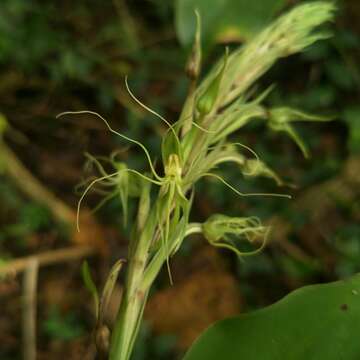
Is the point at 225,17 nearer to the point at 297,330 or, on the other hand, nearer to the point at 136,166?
the point at 136,166

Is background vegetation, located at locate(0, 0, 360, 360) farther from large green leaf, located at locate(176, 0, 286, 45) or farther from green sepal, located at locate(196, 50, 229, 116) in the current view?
green sepal, located at locate(196, 50, 229, 116)

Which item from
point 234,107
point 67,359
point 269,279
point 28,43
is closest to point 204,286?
point 269,279

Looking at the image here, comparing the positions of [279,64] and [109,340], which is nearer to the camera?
[109,340]

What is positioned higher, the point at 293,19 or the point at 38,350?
the point at 293,19

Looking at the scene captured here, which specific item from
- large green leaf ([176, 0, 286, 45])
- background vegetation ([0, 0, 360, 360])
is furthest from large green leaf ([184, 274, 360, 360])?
background vegetation ([0, 0, 360, 360])

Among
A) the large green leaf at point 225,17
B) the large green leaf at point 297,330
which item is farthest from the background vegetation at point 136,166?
the large green leaf at point 297,330

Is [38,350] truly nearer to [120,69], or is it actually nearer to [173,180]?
[120,69]

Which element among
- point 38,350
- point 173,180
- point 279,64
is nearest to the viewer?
point 173,180
